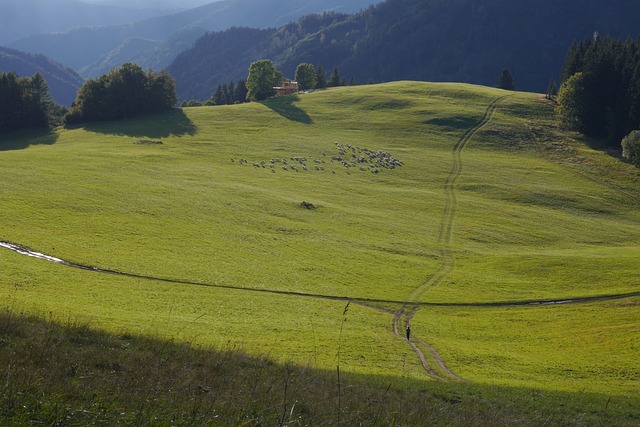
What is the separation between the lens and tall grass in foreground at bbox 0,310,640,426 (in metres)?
10.4

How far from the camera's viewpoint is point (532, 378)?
31.0 m

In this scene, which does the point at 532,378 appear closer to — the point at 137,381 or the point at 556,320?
the point at 556,320

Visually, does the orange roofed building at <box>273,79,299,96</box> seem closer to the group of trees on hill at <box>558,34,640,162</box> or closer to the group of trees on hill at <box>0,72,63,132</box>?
the group of trees on hill at <box>0,72,63,132</box>

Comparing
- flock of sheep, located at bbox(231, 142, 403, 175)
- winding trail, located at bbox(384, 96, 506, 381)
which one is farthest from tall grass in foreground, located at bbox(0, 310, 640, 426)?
flock of sheep, located at bbox(231, 142, 403, 175)

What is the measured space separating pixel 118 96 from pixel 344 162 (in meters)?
59.4

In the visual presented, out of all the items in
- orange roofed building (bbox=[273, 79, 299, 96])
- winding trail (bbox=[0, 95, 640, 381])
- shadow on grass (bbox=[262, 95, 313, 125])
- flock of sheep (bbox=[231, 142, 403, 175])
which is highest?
orange roofed building (bbox=[273, 79, 299, 96])

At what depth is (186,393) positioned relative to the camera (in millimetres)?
12820

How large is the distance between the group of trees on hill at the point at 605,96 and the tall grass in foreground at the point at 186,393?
106390 mm

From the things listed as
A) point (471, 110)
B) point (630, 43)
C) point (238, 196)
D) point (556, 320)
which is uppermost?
point (630, 43)

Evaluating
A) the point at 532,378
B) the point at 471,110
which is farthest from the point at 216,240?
the point at 471,110

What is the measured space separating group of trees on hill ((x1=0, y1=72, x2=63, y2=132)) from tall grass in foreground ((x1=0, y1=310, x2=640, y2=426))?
122 meters

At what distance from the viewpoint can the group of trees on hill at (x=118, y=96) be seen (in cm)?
13150

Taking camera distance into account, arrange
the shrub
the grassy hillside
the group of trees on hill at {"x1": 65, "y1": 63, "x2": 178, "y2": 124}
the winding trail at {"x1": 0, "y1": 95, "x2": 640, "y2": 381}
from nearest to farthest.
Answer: the grassy hillside, the winding trail at {"x1": 0, "y1": 95, "x2": 640, "y2": 381}, the shrub, the group of trees on hill at {"x1": 65, "y1": 63, "x2": 178, "y2": 124}

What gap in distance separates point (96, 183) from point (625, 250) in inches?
2414
